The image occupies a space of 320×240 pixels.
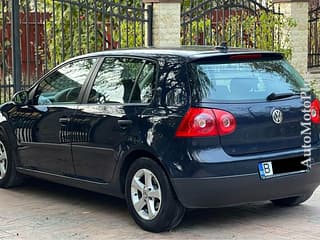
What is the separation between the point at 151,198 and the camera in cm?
648

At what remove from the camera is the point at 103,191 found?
7.02 meters

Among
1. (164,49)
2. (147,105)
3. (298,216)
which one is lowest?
(298,216)

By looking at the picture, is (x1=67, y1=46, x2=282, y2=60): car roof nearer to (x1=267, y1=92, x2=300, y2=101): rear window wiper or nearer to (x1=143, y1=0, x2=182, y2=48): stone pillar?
(x1=267, y1=92, x2=300, y2=101): rear window wiper

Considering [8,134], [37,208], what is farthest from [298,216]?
[8,134]

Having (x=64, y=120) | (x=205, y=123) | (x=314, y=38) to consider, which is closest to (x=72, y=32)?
(x=64, y=120)

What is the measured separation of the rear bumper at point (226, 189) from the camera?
617cm

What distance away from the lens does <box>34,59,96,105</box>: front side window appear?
24.6 feet

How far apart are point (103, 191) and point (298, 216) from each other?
1903 millimetres

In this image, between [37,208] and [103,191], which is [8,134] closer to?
[37,208]

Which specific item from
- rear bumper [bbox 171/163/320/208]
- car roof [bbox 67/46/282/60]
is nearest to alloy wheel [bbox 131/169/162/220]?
rear bumper [bbox 171/163/320/208]

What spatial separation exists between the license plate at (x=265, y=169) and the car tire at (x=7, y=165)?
10.2ft

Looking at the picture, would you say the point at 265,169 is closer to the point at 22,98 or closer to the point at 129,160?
the point at 129,160

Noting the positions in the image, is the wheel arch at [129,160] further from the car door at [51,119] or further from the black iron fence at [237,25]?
the black iron fence at [237,25]

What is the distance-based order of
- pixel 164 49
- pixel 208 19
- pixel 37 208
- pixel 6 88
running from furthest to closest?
pixel 208 19 → pixel 6 88 → pixel 37 208 → pixel 164 49
